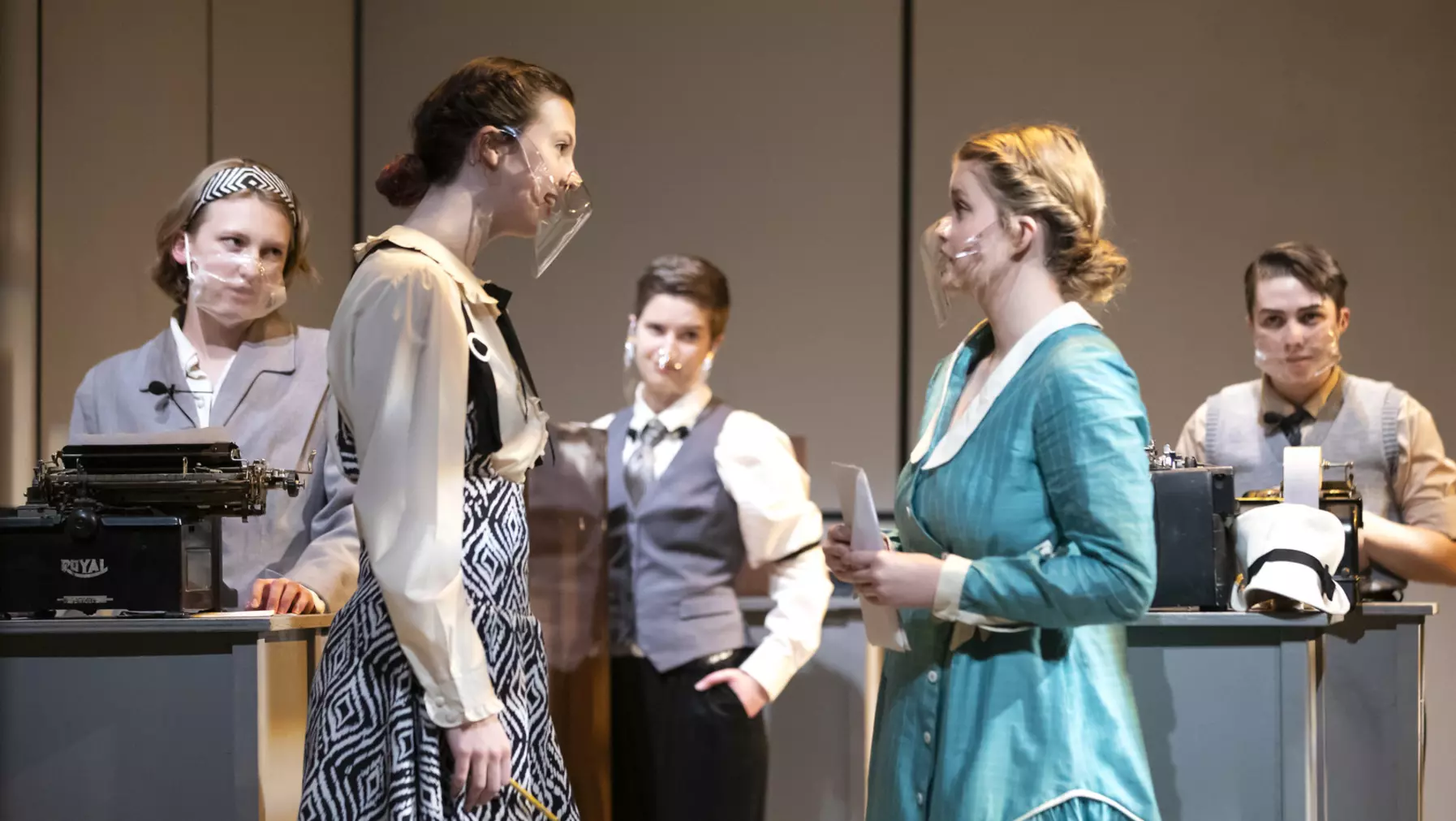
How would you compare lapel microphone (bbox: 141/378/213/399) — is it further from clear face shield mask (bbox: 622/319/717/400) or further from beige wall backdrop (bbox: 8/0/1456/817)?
beige wall backdrop (bbox: 8/0/1456/817)

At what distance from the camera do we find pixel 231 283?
2.71 meters

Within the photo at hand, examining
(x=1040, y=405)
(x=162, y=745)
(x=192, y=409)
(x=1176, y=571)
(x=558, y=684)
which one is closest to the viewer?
(x=1040, y=405)

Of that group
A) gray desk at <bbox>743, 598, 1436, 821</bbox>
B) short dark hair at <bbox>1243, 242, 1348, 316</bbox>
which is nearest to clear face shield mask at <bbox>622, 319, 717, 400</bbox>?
gray desk at <bbox>743, 598, 1436, 821</bbox>

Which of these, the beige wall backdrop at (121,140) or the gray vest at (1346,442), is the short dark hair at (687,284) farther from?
the gray vest at (1346,442)

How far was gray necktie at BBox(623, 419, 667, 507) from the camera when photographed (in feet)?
11.0

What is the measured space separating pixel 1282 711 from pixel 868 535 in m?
0.82

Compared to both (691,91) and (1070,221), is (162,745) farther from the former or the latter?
(691,91)

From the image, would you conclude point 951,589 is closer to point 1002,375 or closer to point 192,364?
point 1002,375

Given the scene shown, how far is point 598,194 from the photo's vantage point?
181 inches

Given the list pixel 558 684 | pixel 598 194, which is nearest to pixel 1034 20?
pixel 598 194

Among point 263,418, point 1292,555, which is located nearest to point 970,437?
point 1292,555

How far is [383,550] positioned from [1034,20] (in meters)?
3.66

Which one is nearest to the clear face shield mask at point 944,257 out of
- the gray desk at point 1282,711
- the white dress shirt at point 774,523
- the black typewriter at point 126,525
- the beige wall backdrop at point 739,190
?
the gray desk at point 1282,711

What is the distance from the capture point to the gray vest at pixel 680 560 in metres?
3.23
